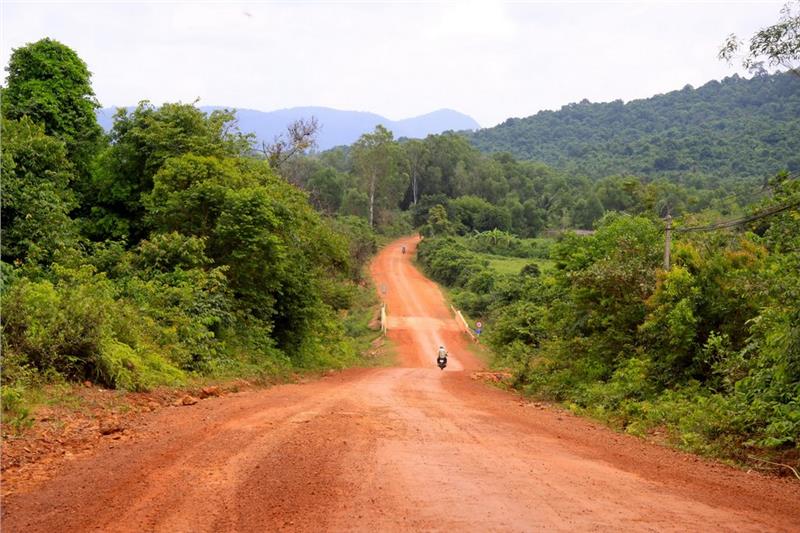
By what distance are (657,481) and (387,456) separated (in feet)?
9.82

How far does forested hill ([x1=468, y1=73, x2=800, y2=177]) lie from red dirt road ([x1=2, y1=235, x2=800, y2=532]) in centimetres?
7228

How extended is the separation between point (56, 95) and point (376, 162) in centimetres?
5931

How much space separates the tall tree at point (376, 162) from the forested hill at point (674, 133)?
41.1 metres

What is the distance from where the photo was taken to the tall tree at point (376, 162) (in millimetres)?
82000

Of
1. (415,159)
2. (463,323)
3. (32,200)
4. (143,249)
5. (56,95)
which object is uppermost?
(415,159)

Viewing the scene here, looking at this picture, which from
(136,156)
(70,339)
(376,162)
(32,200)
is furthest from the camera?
(376,162)

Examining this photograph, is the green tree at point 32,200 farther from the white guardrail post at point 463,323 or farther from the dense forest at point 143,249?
the white guardrail post at point 463,323

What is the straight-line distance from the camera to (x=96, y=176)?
24.5 metres

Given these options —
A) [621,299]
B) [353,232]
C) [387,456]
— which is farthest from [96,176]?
[353,232]

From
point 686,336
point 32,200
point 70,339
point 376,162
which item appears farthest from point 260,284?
point 376,162

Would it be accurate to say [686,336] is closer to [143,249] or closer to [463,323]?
[143,249]

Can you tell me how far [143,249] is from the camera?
753 inches

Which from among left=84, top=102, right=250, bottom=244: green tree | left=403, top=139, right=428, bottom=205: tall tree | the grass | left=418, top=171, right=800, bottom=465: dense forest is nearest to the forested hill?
the grass

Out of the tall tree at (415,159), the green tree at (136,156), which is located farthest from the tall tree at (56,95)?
the tall tree at (415,159)
